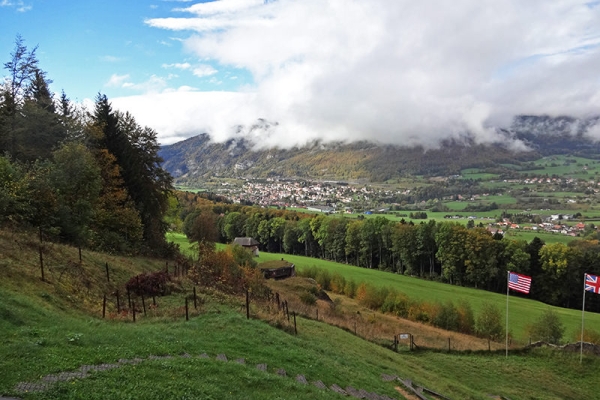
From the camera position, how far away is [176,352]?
11.7m

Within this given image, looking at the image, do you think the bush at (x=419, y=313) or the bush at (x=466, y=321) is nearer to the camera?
the bush at (x=466, y=321)

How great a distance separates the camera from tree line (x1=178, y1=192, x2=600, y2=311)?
66.9 m

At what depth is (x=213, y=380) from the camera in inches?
394

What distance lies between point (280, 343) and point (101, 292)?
9.21 m

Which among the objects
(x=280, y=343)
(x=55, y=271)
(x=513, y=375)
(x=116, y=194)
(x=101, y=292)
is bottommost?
(x=513, y=375)

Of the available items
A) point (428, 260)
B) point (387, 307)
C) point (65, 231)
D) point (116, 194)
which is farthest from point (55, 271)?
point (428, 260)

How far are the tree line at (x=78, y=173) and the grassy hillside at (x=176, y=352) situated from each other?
525 cm

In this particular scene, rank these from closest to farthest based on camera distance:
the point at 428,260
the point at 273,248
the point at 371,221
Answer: the point at 428,260, the point at 371,221, the point at 273,248

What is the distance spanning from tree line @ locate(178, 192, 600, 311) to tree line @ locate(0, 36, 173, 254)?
1771 centimetres

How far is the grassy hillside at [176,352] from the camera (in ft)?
29.2

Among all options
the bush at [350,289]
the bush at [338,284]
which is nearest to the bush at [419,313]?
the bush at [350,289]

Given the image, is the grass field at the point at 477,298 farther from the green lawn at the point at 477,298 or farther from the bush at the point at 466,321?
the bush at the point at 466,321

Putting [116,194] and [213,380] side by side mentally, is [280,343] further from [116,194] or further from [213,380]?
[116,194]

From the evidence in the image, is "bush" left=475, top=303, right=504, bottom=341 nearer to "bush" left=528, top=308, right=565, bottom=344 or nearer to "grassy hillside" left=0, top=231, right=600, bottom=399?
"bush" left=528, top=308, right=565, bottom=344
